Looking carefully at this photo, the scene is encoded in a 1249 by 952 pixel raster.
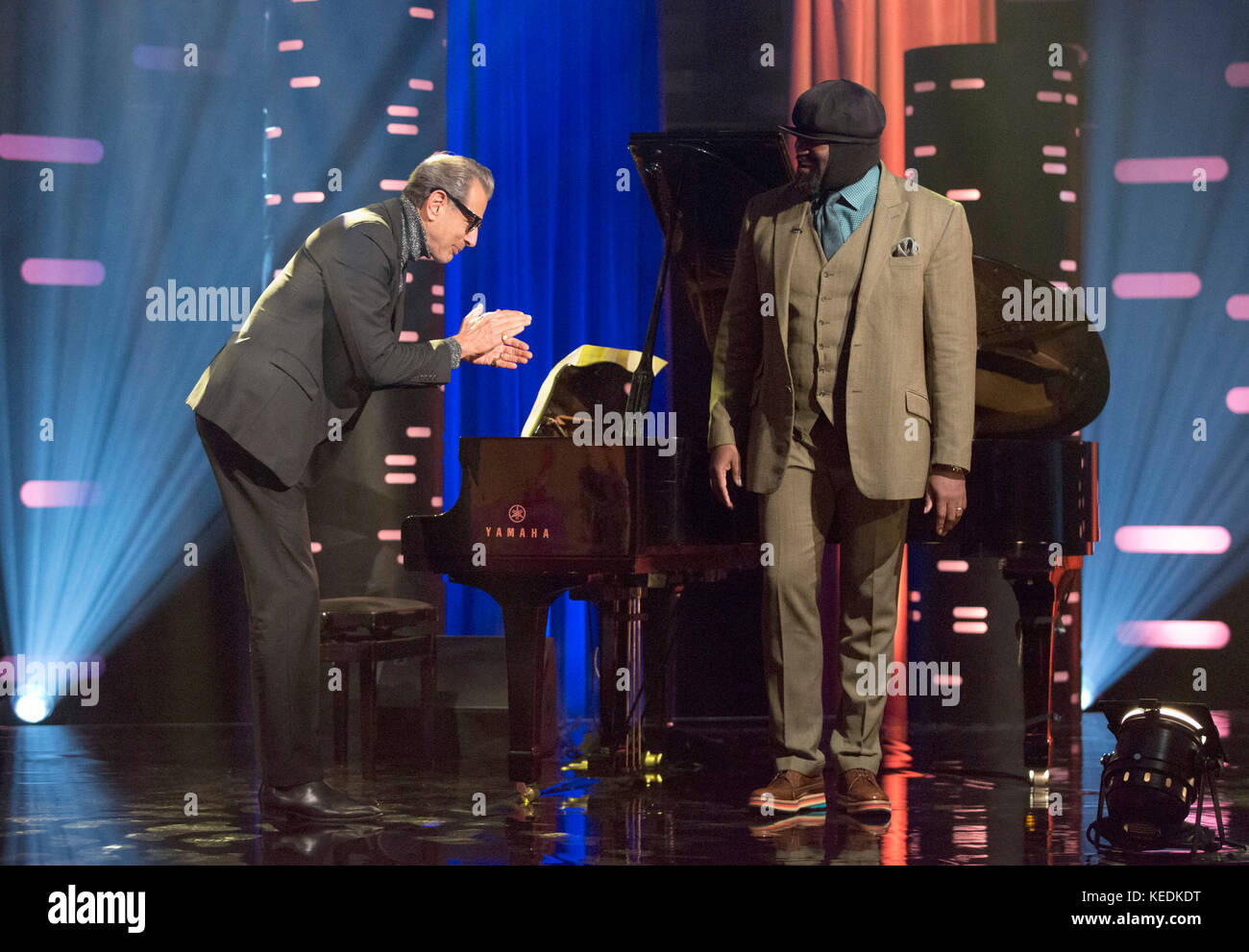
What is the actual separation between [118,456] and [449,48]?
2.17 meters

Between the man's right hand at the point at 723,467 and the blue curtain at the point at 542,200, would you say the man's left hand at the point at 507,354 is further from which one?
the blue curtain at the point at 542,200

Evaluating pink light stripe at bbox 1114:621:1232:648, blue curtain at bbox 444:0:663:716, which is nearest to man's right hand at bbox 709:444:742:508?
blue curtain at bbox 444:0:663:716

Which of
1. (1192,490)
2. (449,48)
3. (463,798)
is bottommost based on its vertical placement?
(463,798)

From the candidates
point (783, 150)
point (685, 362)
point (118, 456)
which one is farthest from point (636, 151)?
point (118, 456)

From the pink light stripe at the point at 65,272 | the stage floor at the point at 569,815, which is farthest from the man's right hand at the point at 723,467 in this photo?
the pink light stripe at the point at 65,272

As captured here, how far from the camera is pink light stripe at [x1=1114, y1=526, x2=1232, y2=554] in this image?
5133mm

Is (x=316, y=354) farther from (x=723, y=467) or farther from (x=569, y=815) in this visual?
(x=569, y=815)

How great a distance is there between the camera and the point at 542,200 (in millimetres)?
5316

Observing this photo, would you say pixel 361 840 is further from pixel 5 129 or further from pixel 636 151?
pixel 5 129

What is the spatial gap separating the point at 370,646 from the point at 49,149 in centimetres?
262

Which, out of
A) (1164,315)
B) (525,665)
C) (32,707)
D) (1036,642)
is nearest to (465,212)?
(525,665)

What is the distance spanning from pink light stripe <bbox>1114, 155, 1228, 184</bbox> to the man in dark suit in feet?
11.0

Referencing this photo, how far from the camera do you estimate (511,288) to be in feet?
17.5

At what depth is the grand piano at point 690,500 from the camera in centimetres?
314
